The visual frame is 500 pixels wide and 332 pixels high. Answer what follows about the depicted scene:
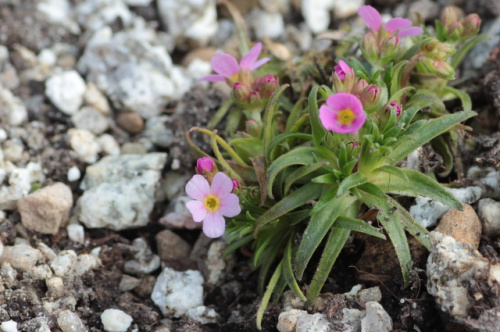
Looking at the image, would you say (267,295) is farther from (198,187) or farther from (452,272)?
(452,272)

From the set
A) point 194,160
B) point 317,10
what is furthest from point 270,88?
point 317,10

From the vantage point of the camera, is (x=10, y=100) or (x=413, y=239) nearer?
(x=413, y=239)

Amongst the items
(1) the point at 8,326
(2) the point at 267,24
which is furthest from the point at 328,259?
(2) the point at 267,24

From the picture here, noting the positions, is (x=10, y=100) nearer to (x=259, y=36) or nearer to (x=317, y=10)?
(x=259, y=36)

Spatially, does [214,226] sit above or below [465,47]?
below

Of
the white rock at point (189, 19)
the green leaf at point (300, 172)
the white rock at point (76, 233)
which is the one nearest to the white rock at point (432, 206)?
the green leaf at point (300, 172)

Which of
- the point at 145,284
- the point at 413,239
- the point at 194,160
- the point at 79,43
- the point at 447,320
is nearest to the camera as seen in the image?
the point at 447,320
